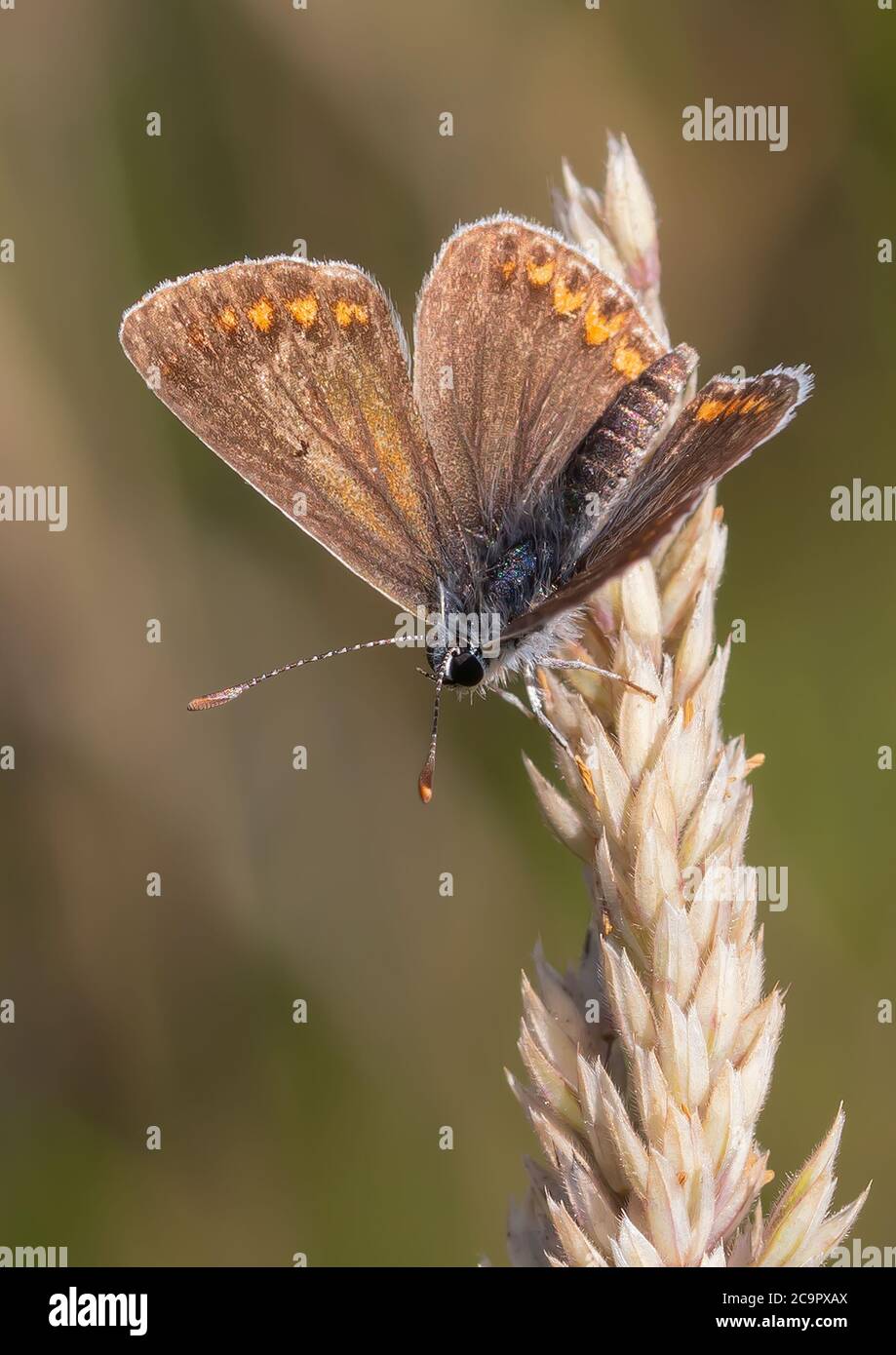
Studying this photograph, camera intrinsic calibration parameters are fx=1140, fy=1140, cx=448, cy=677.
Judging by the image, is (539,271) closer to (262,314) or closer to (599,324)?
(599,324)

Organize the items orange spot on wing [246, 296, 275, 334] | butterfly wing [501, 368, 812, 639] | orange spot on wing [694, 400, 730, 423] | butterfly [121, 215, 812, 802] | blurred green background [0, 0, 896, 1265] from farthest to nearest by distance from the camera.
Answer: blurred green background [0, 0, 896, 1265]
orange spot on wing [246, 296, 275, 334]
butterfly [121, 215, 812, 802]
orange spot on wing [694, 400, 730, 423]
butterfly wing [501, 368, 812, 639]

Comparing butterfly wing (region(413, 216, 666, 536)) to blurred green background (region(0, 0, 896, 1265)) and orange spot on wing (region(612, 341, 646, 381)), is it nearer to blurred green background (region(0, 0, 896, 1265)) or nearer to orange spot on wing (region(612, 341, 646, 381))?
orange spot on wing (region(612, 341, 646, 381))

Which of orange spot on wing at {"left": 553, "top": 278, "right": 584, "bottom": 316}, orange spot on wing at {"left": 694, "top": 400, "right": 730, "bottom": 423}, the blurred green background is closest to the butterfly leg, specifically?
orange spot on wing at {"left": 694, "top": 400, "right": 730, "bottom": 423}

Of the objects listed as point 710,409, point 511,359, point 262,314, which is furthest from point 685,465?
point 262,314

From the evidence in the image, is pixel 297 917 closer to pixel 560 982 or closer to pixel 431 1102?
pixel 431 1102

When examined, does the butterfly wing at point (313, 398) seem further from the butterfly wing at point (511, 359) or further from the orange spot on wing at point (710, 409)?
the orange spot on wing at point (710, 409)
